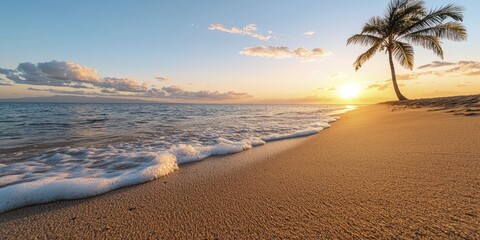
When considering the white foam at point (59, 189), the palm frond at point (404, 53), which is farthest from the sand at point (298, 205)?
the palm frond at point (404, 53)

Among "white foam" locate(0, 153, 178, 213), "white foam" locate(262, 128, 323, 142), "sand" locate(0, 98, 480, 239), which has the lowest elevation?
"white foam" locate(262, 128, 323, 142)

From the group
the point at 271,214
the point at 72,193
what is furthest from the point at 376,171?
the point at 72,193

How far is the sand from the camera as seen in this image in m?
1.28

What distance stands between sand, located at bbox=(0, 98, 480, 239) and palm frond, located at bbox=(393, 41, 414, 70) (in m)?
15.4

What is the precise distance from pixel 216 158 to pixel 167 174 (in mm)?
1044

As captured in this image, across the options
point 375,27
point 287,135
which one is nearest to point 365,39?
point 375,27

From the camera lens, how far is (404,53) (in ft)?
49.3

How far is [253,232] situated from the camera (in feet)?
4.48

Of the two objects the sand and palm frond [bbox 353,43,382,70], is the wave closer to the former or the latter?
the sand

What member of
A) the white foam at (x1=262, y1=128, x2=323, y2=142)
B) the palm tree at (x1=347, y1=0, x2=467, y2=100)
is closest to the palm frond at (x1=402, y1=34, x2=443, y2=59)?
the palm tree at (x1=347, y1=0, x2=467, y2=100)

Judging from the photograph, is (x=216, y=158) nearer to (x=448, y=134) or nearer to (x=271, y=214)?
(x=271, y=214)

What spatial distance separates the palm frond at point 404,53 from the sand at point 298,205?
15.4 meters

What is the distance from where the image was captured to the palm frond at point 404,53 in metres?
14.8

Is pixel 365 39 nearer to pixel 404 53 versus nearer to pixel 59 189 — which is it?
pixel 404 53
